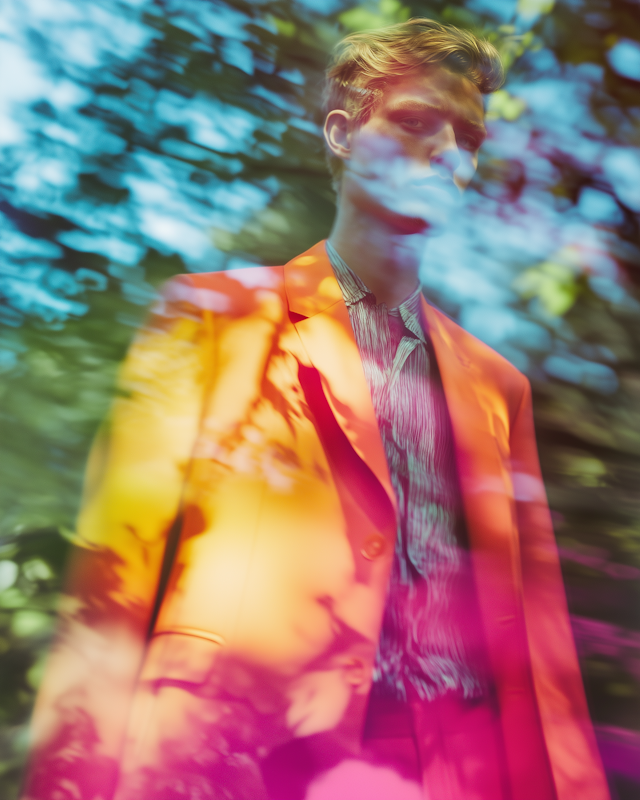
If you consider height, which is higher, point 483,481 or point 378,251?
point 378,251

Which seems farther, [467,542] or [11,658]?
[467,542]

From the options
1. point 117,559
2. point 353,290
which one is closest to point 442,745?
point 117,559

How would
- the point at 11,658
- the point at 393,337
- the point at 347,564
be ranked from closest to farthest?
the point at 11,658 < the point at 347,564 < the point at 393,337

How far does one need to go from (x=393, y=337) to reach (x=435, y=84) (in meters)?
0.34

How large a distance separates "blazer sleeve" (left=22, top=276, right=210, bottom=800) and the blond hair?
0.38 meters

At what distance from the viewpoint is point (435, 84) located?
0.72 metres

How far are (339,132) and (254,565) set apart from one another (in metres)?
0.60

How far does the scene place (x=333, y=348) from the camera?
0.72 metres

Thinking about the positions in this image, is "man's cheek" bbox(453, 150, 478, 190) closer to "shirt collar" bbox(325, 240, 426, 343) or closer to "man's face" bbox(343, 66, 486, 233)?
"man's face" bbox(343, 66, 486, 233)

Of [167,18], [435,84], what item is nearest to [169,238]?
[167,18]

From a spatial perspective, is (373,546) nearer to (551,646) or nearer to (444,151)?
(551,646)

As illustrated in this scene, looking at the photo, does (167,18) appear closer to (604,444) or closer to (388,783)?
(604,444)

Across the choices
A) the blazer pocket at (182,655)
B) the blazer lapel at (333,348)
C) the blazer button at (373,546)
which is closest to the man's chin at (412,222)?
the blazer lapel at (333,348)

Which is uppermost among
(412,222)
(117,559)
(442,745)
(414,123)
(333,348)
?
(414,123)
